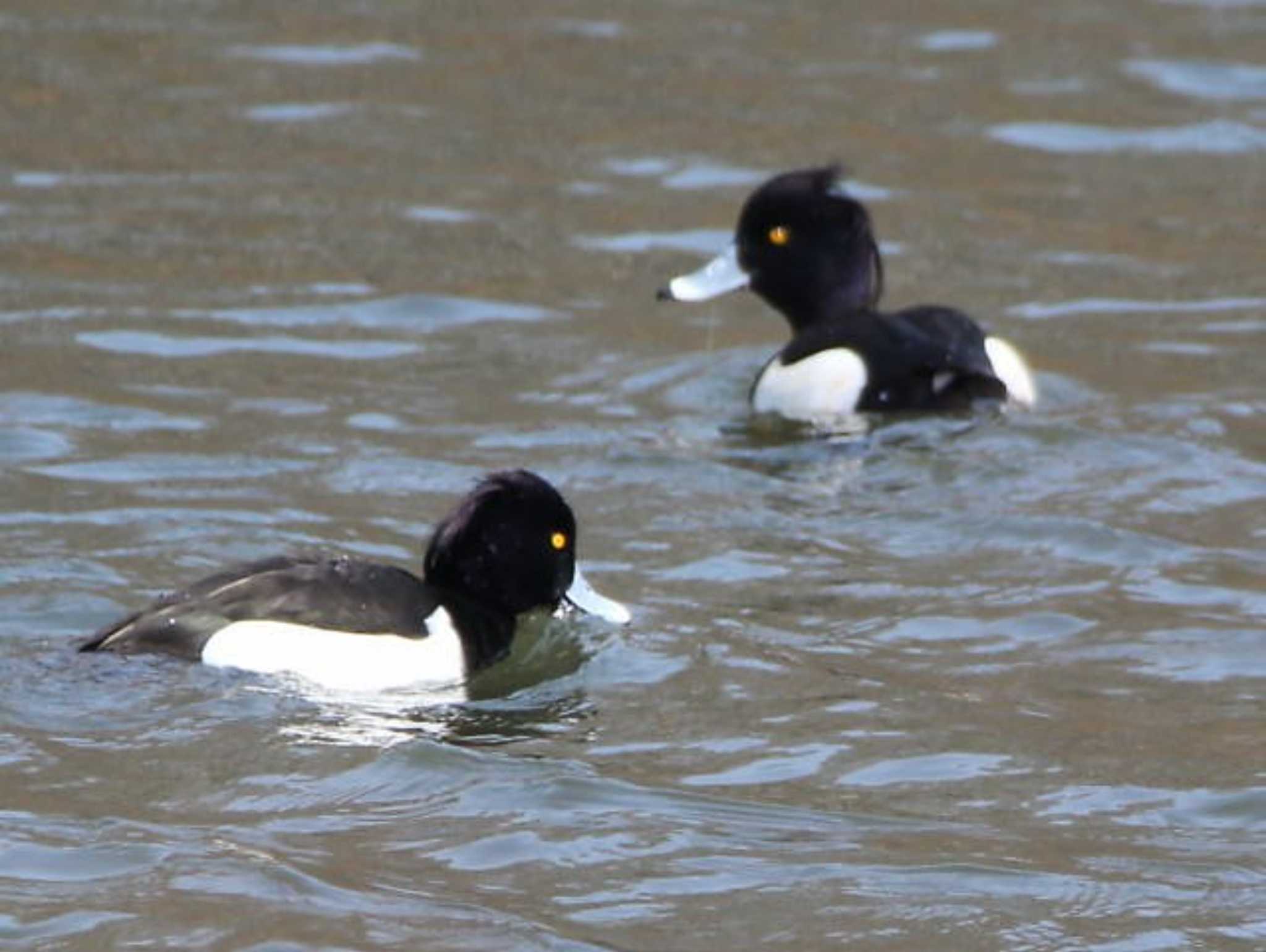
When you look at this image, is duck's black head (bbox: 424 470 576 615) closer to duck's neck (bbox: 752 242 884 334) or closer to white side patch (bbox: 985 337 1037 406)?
white side patch (bbox: 985 337 1037 406)

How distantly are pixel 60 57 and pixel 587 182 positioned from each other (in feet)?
10.1

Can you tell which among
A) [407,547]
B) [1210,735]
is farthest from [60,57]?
[1210,735]

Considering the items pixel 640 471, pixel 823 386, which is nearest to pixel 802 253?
pixel 823 386

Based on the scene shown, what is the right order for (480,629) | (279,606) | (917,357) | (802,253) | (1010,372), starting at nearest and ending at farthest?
(279,606) < (480,629) < (917,357) < (1010,372) < (802,253)

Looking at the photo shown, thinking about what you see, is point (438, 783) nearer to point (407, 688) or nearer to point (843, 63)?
point (407, 688)

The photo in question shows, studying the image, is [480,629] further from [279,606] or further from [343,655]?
[279,606]

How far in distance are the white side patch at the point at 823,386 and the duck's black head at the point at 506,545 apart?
8.93 feet

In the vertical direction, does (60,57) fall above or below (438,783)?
above

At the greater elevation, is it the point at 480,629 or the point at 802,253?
the point at 802,253

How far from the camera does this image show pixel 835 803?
25.2ft

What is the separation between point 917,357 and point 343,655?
374 cm

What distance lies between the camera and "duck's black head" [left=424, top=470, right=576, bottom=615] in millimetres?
8844

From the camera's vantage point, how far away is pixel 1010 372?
1159 centimetres

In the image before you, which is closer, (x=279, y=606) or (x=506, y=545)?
(x=279, y=606)
